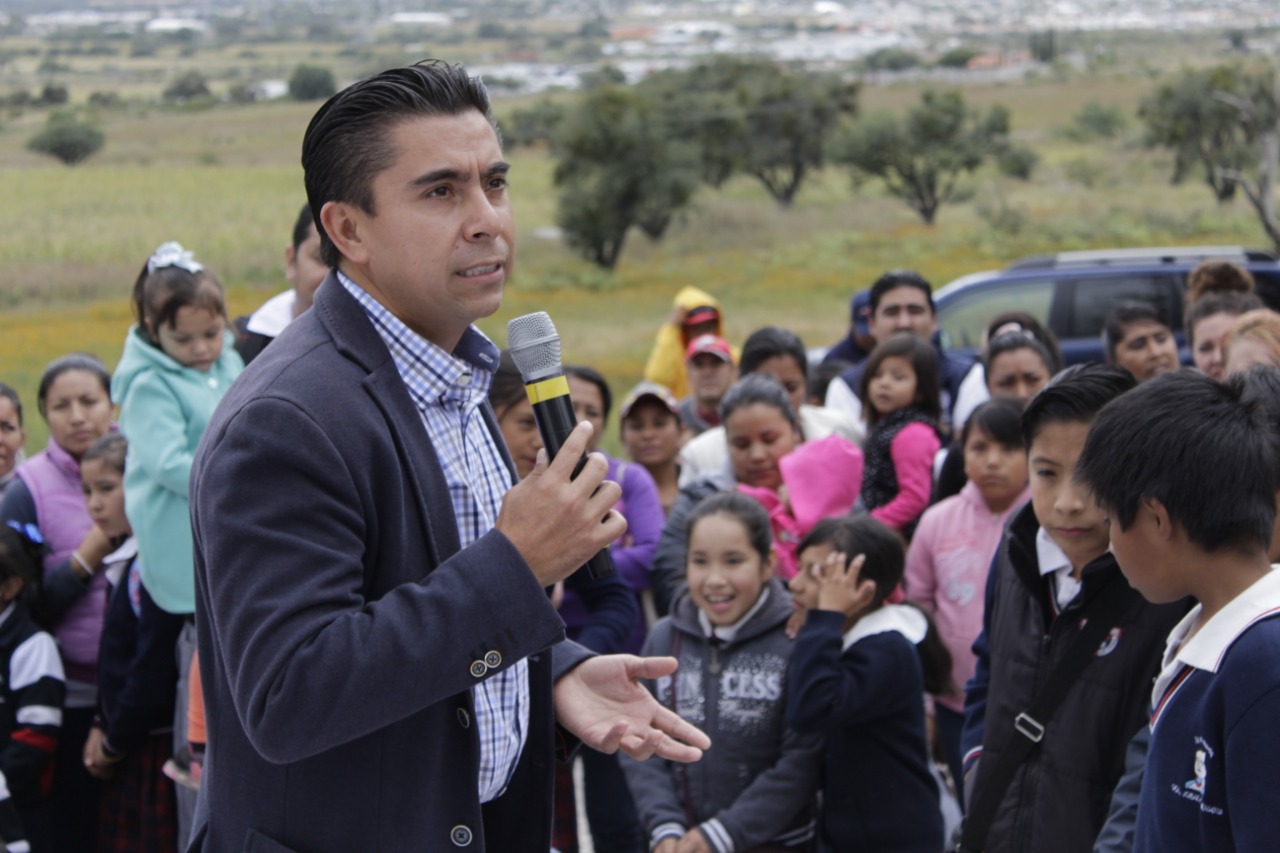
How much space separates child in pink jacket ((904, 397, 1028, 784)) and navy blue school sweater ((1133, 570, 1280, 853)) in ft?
7.14

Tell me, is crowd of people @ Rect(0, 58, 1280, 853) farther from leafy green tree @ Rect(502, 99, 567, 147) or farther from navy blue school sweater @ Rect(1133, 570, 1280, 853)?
leafy green tree @ Rect(502, 99, 567, 147)

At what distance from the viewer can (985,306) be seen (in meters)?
12.5

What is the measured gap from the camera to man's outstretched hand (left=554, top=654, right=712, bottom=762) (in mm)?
2042

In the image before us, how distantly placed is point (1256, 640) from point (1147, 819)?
378 millimetres

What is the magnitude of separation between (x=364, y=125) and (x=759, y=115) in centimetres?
5279

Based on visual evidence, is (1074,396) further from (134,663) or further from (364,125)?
(134,663)

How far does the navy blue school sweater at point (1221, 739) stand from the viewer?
190 centimetres

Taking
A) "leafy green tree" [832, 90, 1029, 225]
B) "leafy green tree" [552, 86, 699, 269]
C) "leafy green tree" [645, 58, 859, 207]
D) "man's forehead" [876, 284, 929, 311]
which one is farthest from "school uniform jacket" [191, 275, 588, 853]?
"leafy green tree" [645, 58, 859, 207]

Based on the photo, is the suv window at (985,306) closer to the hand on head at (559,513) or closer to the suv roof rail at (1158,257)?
the suv roof rail at (1158,257)

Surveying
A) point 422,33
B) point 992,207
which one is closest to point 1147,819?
point 992,207

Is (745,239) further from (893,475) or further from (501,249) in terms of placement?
(501,249)

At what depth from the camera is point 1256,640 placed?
6.48 ft

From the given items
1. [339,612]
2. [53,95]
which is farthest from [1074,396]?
[53,95]

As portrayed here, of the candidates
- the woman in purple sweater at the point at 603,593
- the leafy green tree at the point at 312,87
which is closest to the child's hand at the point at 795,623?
the woman in purple sweater at the point at 603,593
